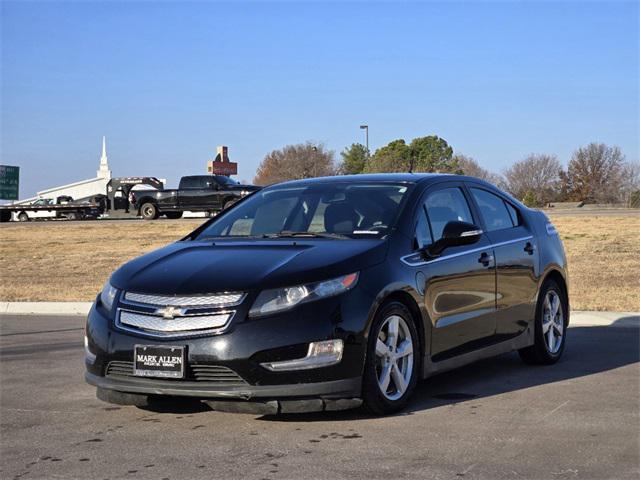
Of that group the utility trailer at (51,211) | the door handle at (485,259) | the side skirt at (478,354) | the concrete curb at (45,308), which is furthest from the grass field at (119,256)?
the utility trailer at (51,211)

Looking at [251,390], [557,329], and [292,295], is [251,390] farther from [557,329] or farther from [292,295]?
[557,329]

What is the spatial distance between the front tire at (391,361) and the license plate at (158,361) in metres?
1.12

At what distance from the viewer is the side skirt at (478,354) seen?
20.8ft

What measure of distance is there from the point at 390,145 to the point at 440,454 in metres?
77.3

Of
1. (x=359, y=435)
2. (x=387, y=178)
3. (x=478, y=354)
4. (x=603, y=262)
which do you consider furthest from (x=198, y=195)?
(x=359, y=435)

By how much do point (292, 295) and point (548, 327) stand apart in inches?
130

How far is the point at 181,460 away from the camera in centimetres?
491

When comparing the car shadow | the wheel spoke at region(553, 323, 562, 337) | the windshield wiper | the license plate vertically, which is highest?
the windshield wiper

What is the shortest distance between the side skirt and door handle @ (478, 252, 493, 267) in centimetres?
63

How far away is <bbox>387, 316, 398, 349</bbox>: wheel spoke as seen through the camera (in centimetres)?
596

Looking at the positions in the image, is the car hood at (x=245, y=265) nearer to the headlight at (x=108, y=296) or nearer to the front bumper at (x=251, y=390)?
the headlight at (x=108, y=296)

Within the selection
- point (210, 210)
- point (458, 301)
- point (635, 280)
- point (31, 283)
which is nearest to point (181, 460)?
point (458, 301)

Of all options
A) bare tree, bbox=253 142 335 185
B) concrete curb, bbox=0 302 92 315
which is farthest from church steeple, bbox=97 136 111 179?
concrete curb, bbox=0 302 92 315

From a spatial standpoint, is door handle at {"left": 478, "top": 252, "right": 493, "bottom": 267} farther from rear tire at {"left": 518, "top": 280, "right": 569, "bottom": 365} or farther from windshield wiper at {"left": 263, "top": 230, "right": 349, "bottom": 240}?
windshield wiper at {"left": 263, "top": 230, "right": 349, "bottom": 240}
